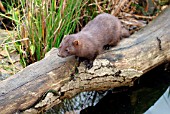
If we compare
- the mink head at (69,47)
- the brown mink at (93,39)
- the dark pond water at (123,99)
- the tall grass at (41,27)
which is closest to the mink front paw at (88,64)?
the brown mink at (93,39)

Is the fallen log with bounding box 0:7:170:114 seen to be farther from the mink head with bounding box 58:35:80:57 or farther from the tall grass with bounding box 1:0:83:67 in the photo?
the tall grass with bounding box 1:0:83:67

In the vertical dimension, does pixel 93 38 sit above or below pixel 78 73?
above

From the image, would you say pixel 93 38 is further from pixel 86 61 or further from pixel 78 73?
pixel 78 73

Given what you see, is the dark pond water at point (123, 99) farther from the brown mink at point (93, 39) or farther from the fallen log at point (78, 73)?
the brown mink at point (93, 39)

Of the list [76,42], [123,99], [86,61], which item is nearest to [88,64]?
[86,61]

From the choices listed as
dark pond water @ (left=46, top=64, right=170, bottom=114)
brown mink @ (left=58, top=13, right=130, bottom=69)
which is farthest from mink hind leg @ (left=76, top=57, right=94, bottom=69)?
dark pond water @ (left=46, top=64, right=170, bottom=114)

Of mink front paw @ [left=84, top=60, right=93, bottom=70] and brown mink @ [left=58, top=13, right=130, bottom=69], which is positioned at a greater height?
brown mink @ [left=58, top=13, right=130, bottom=69]

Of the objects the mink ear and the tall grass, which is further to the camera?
the tall grass

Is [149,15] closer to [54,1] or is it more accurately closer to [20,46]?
[54,1]
